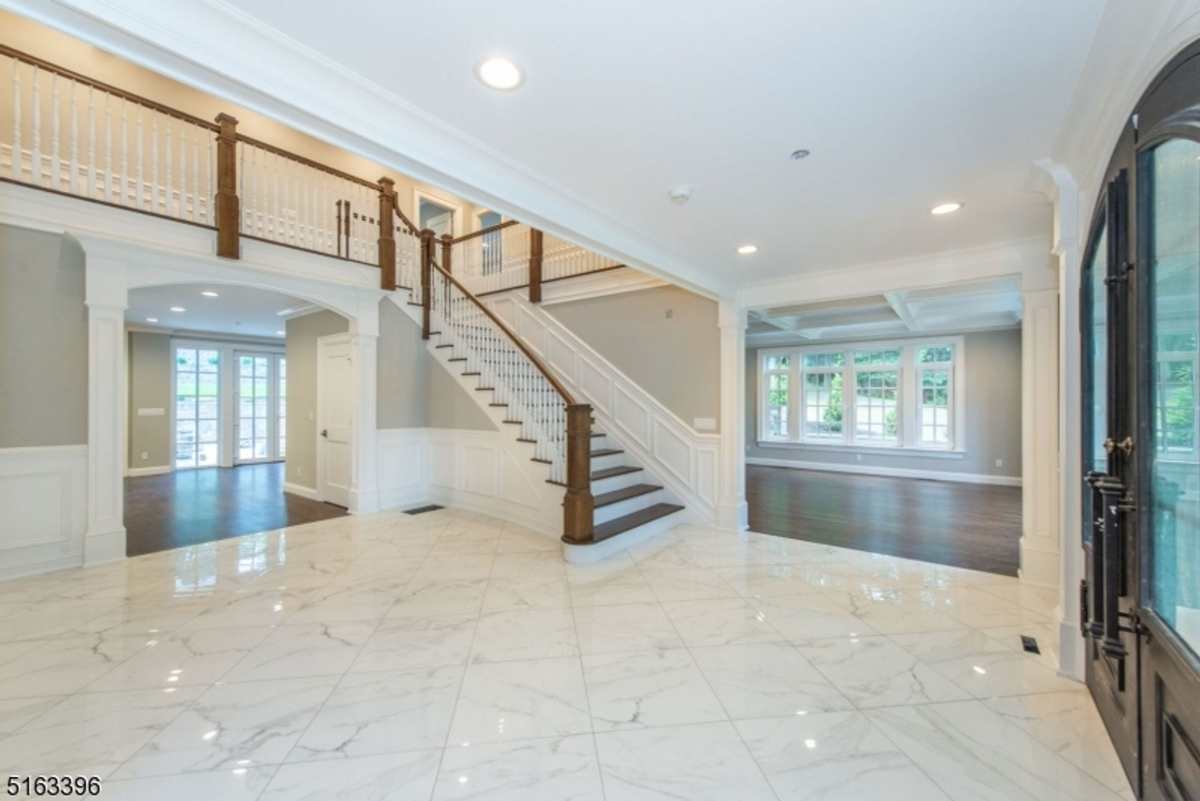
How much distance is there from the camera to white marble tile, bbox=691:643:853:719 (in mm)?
2016

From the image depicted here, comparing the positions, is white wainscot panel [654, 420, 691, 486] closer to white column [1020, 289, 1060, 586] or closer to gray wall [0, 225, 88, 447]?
white column [1020, 289, 1060, 586]

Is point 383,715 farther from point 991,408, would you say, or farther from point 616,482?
point 991,408

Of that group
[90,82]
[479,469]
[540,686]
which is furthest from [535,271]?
[540,686]

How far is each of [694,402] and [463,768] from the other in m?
3.87

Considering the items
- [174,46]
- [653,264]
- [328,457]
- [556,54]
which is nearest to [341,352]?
[328,457]

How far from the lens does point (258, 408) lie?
951cm

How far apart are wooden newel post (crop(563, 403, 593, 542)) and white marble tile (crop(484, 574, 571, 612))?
1.52 ft

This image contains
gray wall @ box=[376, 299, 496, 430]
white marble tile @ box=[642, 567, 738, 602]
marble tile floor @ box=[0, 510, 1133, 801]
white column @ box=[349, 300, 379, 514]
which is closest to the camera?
marble tile floor @ box=[0, 510, 1133, 801]

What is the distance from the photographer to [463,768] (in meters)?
1.67

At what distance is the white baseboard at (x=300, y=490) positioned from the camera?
20.2ft

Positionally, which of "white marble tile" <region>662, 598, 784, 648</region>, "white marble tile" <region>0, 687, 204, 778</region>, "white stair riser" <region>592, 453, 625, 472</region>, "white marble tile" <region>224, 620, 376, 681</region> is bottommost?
"white marble tile" <region>662, 598, 784, 648</region>

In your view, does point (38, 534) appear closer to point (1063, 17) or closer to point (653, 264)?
point (653, 264)

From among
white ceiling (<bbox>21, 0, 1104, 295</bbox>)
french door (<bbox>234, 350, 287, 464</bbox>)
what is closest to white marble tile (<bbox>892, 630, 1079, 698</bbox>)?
white ceiling (<bbox>21, 0, 1104, 295</bbox>)

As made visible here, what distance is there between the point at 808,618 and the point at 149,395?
10539mm
